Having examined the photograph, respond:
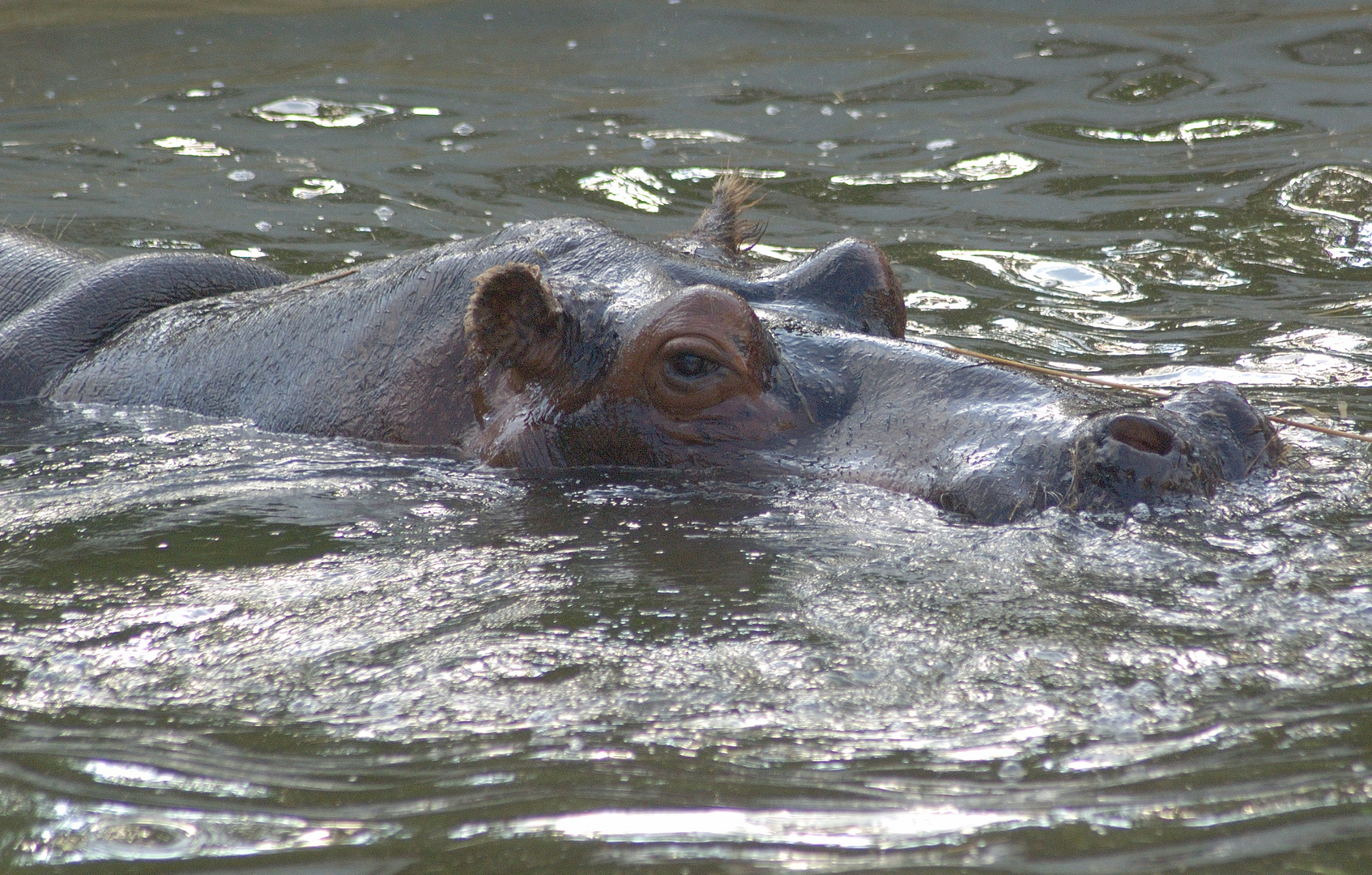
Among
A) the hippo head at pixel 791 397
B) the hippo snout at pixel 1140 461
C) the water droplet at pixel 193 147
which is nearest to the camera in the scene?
the hippo snout at pixel 1140 461

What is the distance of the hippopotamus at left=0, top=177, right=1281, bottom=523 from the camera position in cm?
366

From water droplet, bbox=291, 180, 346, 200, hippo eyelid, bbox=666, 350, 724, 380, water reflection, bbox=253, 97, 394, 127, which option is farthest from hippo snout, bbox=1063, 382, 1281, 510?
water reflection, bbox=253, 97, 394, 127

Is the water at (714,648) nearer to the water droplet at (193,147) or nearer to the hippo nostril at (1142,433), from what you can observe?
the hippo nostril at (1142,433)

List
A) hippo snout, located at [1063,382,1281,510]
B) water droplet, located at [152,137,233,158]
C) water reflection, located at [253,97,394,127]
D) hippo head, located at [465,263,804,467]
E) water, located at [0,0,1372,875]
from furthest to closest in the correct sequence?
water reflection, located at [253,97,394,127]
water droplet, located at [152,137,233,158]
hippo head, located at [465,263,804,467]
hippo snout, located at [1063,382,1281,510]
water, located at [0,0,1372,875]

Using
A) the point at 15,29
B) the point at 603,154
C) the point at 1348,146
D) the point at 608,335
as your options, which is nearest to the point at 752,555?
the point at 608,335

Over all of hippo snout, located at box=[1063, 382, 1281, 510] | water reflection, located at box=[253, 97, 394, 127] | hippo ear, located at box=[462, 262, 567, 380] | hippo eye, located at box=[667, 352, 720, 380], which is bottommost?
hippo snout, located at box=[1063, 382, 1281, 510]

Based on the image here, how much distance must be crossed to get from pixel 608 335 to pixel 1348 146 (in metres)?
7.56

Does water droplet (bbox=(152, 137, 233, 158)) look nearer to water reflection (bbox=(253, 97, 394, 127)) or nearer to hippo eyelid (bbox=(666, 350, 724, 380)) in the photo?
water reflection (bbox=(253, 97, 394, 127))

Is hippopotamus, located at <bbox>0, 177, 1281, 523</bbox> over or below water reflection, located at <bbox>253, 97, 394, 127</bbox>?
below

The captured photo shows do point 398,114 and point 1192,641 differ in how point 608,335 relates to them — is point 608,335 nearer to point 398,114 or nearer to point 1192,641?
point 1192,641

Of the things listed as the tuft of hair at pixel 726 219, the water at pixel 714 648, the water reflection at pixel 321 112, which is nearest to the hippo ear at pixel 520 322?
the water at pixel 714 648

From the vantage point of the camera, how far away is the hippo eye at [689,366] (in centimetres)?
414

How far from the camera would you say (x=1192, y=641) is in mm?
2920

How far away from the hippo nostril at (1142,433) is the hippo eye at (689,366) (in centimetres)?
114
